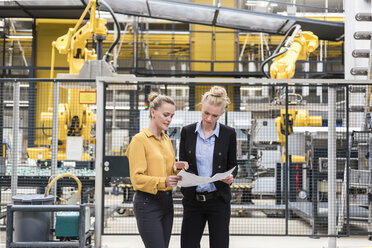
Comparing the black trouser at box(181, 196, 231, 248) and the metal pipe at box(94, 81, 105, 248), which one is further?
the metal pipe at box(94, 81, 105, 248)

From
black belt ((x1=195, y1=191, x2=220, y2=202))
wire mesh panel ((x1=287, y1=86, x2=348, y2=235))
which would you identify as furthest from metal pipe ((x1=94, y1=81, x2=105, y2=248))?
wire mesh panel ((x1=287, y1=86, x2=348, y2=235))

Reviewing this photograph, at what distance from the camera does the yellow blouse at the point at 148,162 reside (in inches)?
115

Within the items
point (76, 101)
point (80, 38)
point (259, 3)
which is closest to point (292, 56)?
point (259, 3)

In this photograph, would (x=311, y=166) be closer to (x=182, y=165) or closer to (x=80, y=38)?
(x=80, y=38)

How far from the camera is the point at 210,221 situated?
125 inches

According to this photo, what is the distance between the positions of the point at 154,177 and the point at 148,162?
0.13 meters

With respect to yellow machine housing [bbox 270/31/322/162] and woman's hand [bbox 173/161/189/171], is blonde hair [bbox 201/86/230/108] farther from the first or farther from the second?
yellow machine housing [bbox 270/31/322/162]

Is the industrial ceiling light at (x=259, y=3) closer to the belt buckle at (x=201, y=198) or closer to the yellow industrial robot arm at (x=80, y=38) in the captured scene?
the yellow industrial robot arm at (x=80, y=38)

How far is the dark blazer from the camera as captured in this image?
3.16m

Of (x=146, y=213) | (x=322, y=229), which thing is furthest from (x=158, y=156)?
(x=322, y=229)

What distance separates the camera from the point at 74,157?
6.18 m

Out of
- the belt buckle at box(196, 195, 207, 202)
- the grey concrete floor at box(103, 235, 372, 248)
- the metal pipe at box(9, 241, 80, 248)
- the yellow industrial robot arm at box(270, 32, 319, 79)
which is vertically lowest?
the grey concrete floor at box(103, 235, 372, 248)

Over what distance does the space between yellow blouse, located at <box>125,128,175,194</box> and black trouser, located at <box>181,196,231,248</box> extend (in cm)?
28

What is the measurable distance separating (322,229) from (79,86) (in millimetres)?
5073
